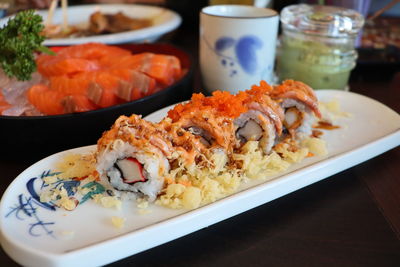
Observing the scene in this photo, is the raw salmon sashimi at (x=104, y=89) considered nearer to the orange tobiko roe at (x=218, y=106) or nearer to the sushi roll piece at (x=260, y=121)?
the orange tobiko roe at (x=218, y=106)

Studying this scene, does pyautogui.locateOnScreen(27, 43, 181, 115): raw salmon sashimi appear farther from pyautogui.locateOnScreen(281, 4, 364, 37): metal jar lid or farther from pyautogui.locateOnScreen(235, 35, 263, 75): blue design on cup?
pyautogui.locateOnScreen(281, 4, 364, 37): metal jar lid

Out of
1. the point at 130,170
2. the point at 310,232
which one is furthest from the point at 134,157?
the point at 310,232

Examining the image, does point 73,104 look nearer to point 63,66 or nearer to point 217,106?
point 63,66

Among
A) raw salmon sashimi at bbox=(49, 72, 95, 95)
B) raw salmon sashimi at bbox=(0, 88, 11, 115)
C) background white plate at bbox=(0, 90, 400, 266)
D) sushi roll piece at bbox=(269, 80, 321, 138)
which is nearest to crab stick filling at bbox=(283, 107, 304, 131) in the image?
sushi roll piece at bbox=(269, 80, 321, 138)

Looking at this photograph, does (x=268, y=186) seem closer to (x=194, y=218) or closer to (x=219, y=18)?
(x=194, y=218)

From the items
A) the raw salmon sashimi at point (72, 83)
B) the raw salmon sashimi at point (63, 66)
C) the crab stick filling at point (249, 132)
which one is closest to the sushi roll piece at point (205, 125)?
the crab stick filling at point (249, 132)

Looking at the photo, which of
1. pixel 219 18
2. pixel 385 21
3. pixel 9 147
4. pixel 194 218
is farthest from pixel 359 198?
pixel 385 21
